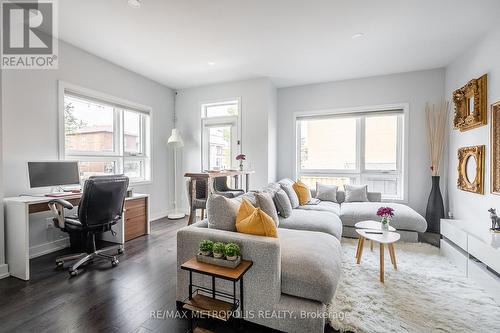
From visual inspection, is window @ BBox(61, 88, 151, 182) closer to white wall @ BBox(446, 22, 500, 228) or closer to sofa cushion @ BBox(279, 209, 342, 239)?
sofa cushion @ BBox(279, 209, 342, 239)

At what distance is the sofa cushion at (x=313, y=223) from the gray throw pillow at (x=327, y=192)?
1.14 m

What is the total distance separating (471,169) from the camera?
3141mm

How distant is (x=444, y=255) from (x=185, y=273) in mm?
3137

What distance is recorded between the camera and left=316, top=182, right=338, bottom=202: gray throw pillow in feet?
13.9

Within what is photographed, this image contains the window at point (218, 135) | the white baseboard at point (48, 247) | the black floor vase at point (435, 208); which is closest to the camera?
the white baseboard at point (48, 247)

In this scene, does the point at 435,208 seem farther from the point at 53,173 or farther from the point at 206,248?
the point at 53,173

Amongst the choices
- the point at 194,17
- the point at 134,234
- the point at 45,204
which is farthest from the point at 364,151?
the point at 45,204

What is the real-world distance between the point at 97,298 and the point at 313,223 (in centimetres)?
228

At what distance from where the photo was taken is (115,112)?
12.7 ft

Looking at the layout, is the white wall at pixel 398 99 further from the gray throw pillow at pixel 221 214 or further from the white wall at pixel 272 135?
the gray throw pillow at pixel 221 214

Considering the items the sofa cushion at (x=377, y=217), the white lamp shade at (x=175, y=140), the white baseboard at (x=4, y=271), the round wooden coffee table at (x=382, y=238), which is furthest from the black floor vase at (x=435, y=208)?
the white baseboard at (x=4, y=271)

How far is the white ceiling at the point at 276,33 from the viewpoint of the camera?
7.73 feet

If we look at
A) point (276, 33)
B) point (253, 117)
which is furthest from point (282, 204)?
point (276, 33)

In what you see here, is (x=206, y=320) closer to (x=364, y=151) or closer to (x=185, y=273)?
(x=185, y=273)
